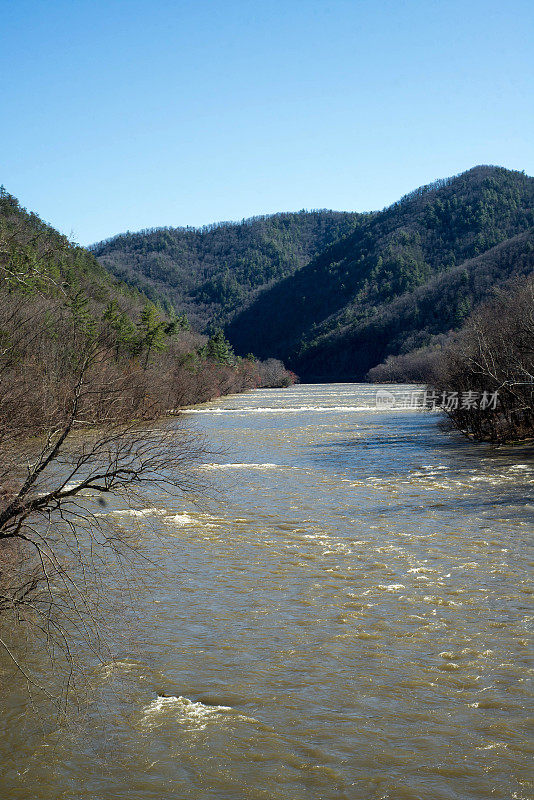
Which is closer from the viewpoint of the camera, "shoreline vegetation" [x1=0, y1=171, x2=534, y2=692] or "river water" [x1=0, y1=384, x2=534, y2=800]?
"river water" [x1=0, y1=384, x2=534, y2=800]

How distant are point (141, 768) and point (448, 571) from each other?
7464mm

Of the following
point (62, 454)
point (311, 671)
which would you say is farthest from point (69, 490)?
point (311, 671)

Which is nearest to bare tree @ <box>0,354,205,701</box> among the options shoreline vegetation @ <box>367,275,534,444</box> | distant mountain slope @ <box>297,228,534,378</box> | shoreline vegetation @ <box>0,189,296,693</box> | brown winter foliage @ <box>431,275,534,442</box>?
shoreline vegetation @ <box>0,189,296,693</box>

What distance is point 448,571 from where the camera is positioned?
12422 millimetres

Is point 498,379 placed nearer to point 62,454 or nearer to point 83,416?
point 83,416

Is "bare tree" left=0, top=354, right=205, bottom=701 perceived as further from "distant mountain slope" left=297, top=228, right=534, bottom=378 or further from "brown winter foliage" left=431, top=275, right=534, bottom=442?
"distant mountain slope" left=297, top=228, right=534, bottom=378

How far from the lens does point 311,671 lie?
8.61m

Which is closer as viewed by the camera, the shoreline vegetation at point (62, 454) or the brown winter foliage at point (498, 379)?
the shoreline vegetation at point (62, 454)

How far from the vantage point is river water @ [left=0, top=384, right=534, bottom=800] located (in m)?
6.43

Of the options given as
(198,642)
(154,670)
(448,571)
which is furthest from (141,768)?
(448,571)

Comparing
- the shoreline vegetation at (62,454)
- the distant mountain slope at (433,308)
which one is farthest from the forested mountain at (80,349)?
the distant mountain slope at (433,308)

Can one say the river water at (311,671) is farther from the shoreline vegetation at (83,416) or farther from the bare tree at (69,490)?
the shoreline vegetation at (83,416)

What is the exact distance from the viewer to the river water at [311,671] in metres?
6.43

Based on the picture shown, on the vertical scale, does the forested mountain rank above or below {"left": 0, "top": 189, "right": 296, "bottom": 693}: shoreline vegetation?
above
